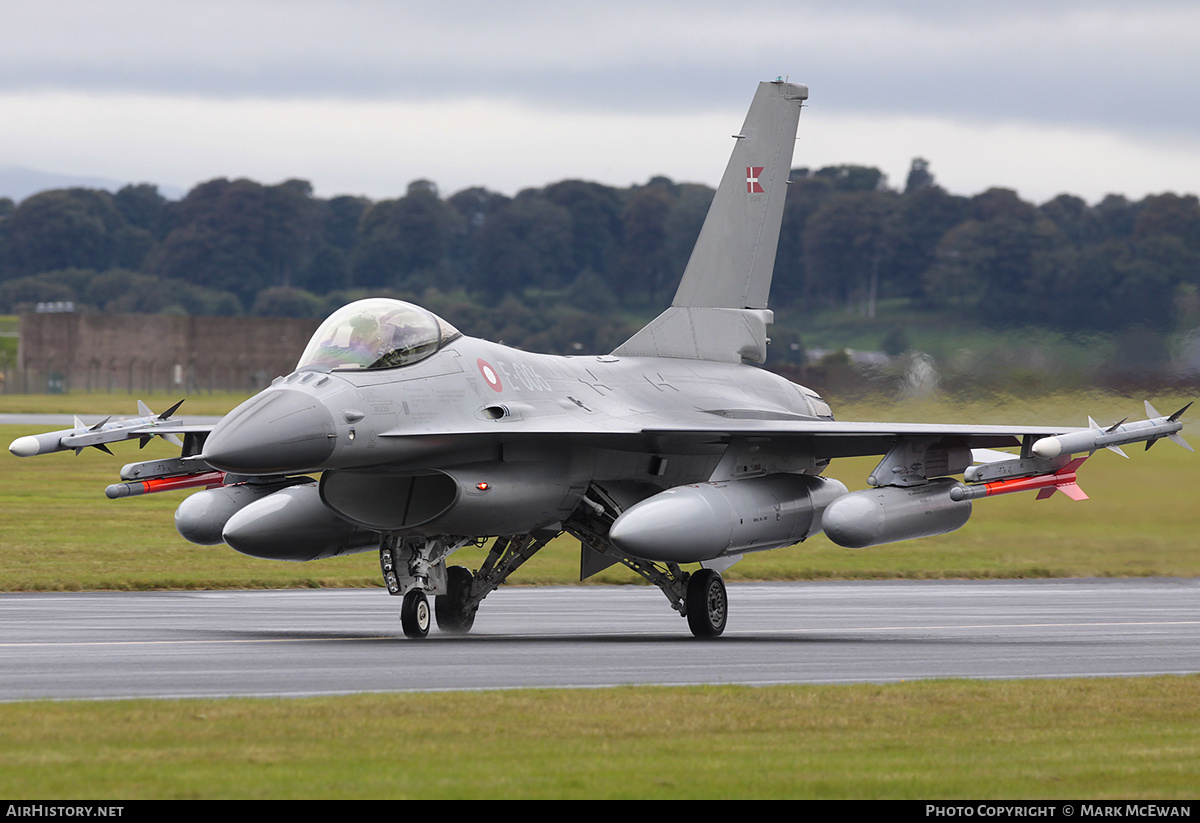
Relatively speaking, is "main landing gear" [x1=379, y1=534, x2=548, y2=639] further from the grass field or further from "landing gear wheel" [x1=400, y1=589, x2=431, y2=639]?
the grass field

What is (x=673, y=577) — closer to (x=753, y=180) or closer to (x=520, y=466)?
(x=520, y=466)

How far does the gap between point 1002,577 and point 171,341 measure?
8324 centimetres

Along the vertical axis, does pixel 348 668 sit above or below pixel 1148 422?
below

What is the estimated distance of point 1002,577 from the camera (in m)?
30.5

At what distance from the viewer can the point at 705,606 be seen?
18984 millimetres

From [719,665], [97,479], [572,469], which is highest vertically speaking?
[572,469]

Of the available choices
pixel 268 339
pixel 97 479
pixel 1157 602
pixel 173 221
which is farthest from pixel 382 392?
pixel 173 221

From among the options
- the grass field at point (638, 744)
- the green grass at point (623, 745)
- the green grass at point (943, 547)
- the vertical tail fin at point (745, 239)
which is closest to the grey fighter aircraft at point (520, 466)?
the vertical tail fin at point (745, 239)

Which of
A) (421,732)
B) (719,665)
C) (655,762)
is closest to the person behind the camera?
(655,762)

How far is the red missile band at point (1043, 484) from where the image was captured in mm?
19000

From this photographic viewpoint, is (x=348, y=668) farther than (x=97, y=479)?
No

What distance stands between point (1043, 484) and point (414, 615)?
23.2 ft

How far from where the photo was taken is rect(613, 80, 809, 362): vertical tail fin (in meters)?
23.4
